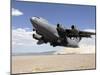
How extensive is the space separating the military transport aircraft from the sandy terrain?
155mm

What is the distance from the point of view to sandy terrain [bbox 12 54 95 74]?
2.59m

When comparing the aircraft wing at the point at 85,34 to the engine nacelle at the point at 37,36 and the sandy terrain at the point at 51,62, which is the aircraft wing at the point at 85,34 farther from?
the engine nacelle at the point at 37,36

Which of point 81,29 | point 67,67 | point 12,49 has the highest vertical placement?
point 81,29

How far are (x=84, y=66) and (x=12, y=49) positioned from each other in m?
0.92

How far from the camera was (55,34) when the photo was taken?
2754 millimetres

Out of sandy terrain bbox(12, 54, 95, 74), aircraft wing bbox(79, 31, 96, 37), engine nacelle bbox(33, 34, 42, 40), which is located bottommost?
sandy terrain bbox(12, 54, 95, 74)

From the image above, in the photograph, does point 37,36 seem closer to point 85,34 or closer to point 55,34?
point 55,34

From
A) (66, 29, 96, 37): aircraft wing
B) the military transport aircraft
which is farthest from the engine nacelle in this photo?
(66, 29, 96, 37): aircraft wing

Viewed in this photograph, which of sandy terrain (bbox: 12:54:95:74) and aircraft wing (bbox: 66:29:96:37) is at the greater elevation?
aircraft wing (bbox: 66:29:96:37)

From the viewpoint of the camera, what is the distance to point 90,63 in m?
2.93

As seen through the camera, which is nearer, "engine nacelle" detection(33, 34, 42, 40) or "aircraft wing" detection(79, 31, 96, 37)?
"engine nacelle" detection(33, 34, 42, 40)

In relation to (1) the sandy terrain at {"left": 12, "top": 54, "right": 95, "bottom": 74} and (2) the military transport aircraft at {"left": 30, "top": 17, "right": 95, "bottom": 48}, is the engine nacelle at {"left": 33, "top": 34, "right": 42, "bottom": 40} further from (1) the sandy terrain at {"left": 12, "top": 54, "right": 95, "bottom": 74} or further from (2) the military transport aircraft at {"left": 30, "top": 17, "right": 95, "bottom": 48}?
(1) the sandy terrain at {"left": 12, "top": 54, "right": 95, "bottom": 74}

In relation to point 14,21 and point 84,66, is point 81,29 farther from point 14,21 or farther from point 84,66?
point 14,21

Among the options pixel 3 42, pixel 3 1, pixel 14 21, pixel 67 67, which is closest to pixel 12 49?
pixel 3 42
